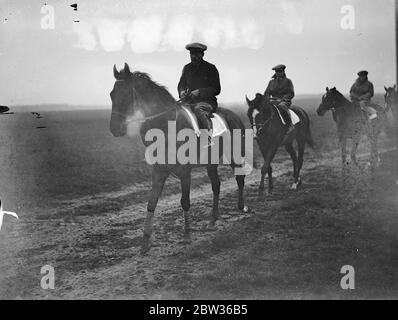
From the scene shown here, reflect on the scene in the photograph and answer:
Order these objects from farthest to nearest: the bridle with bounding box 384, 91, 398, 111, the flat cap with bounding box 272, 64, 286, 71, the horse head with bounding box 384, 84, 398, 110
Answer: the bridle with bounding box 384, 91, 398, 111 < the horse head with bounding box 384, 84, 398, 110 < the flat cap with bounding box 272, 64, 286, 71

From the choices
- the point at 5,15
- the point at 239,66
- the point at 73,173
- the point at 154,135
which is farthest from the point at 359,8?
the point at 73,173

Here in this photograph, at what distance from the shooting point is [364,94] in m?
11.8

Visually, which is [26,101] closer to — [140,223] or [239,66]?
[140,223]

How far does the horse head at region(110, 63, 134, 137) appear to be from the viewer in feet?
21.3

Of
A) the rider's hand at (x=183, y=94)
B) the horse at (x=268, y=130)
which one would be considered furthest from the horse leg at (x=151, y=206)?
the horse at (x=268, y=130)

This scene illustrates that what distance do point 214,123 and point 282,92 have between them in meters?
3.25

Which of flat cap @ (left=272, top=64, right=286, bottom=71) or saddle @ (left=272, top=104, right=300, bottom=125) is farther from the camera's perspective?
saddle @ (left=272, top=104, right=300, bottom=125)

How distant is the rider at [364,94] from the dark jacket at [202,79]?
17.2 ft

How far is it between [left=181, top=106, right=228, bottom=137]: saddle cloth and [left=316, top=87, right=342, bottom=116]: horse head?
4.90 meters

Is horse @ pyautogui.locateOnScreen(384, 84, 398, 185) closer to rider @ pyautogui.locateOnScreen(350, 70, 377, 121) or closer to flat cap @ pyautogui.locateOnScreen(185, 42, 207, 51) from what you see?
rider @ pyautogui.locateOnScreen(350, 70, 377, 121)

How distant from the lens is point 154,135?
7.02 metres

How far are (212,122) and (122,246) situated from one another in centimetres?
312

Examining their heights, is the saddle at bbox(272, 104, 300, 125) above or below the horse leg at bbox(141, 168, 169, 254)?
above

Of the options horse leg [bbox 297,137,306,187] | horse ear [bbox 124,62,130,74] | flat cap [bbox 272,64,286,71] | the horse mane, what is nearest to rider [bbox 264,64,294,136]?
flat cap [bbox 272,64,286,71]
